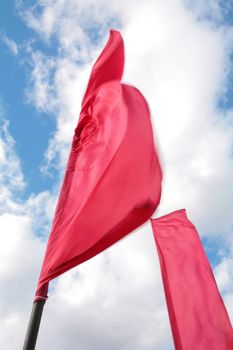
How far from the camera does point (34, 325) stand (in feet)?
13.8

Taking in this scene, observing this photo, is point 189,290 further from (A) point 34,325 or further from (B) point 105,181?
(A) point 34,325

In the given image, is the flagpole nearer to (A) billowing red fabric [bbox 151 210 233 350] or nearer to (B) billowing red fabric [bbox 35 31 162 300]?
(B) billowing red fabric [bbox 35 31 162 300]

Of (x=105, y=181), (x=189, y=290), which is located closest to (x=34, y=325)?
(x=105, y=181)

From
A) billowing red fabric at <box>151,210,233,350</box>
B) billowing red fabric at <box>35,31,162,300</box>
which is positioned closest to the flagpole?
billowing red fabric at <box>35,31,162,300</box>

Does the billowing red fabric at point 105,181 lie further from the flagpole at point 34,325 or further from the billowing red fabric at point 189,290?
the billowing red fabric at point 189,290

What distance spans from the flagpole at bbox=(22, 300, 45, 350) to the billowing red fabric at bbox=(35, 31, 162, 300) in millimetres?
108

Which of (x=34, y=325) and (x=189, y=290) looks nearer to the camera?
(x=34, y=325)

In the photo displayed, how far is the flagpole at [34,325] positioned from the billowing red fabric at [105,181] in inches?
4.3

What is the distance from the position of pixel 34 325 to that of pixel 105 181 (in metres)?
2.03

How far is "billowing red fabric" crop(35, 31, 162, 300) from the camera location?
15.0ft

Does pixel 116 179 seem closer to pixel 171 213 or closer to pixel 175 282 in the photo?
pixel 175 282

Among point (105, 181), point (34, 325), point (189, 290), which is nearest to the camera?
point (34, 325)

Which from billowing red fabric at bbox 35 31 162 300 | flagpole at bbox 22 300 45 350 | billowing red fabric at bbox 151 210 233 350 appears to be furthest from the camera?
billowing red fabric at bbox 151 210 233 350

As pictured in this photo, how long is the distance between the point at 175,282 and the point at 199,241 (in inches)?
69.8
